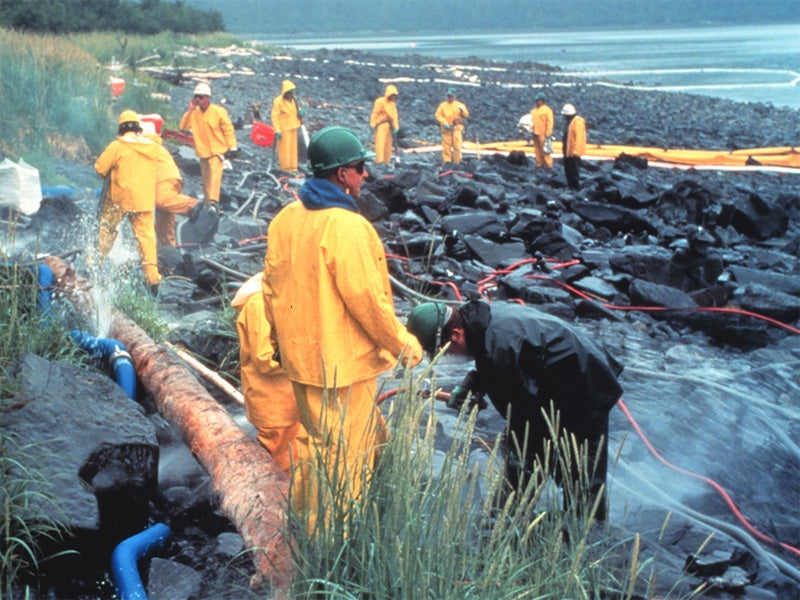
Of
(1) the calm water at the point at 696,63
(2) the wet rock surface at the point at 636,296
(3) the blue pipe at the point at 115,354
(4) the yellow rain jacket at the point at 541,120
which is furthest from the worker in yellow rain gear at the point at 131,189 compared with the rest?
(1) the calm water at the point at 696,63

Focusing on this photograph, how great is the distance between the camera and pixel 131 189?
27.5 feet

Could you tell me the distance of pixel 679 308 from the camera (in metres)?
9.20

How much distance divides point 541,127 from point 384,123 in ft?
10.2

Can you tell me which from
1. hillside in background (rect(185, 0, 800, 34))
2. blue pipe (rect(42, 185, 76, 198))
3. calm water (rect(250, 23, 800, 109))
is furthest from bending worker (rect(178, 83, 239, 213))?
hillside in background (rect(185, 0, 800, 34))

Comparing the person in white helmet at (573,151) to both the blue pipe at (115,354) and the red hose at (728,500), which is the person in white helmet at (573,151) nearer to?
the red hose at (728,500)

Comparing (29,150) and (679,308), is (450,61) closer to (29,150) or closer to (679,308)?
(29,150)

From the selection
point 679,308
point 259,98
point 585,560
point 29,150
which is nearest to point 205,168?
point 29,150

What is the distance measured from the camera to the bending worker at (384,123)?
63.7ft

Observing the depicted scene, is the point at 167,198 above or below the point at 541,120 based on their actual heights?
above

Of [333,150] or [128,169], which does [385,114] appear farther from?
[333,150]

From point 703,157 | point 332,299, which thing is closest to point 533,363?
point 332,299

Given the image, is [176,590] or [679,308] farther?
[679,308]

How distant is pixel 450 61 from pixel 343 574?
6368 centimetres

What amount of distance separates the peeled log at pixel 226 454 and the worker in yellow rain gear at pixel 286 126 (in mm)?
11141
